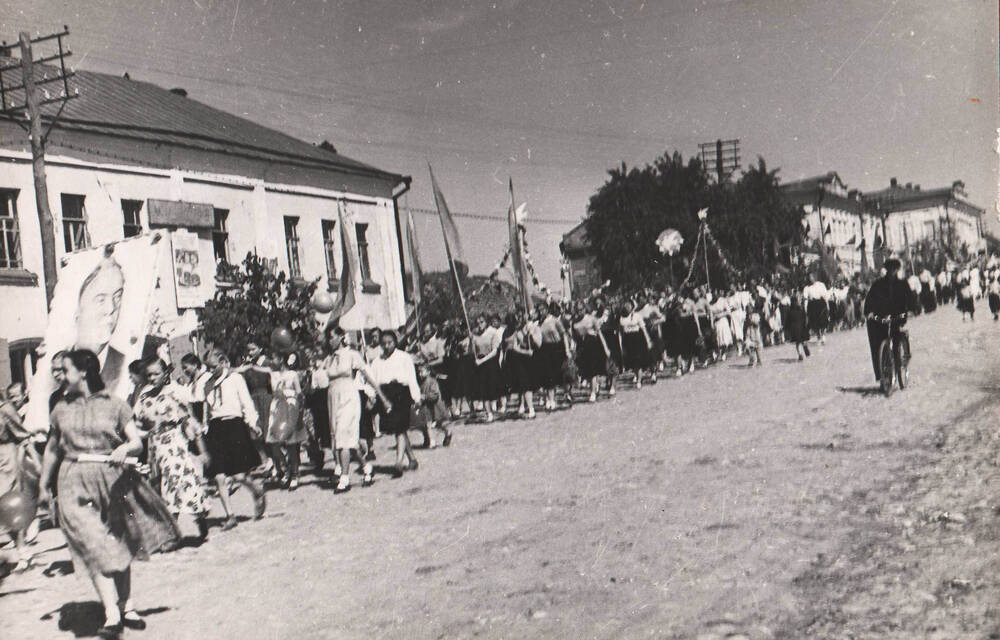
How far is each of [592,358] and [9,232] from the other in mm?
11754

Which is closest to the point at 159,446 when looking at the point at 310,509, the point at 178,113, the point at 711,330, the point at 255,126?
the point at 310,509

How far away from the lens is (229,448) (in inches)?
356

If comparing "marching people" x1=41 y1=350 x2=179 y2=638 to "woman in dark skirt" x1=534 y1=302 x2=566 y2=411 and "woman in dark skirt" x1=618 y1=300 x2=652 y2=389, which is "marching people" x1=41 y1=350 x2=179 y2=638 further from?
"woman in dark skirt" x1=618 y1=300 x2=652 y2=389

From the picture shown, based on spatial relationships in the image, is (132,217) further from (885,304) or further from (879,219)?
(879,219)

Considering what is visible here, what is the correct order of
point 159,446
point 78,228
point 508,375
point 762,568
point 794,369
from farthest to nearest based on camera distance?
point 78,228 < point 794,369 < point 508,375 < point 159,446 < point 762,568

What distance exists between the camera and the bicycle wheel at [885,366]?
12477 millimetres

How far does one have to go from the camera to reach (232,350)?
17.0 m

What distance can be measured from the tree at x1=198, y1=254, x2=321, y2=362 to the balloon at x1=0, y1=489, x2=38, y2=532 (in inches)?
352

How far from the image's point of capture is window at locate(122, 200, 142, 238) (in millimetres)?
21344

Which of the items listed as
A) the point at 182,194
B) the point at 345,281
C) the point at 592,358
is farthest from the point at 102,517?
the point at 182,194

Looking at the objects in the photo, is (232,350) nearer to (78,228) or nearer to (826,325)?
(78,228)

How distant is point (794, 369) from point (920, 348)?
2845 mm

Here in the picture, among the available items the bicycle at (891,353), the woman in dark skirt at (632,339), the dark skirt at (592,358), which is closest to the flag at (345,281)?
the dark skirt at (592,358)

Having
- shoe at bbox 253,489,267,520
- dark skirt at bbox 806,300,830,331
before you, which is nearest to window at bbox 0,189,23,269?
shoe at bbox 253,489,267,520
